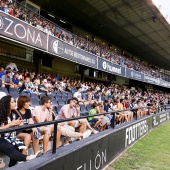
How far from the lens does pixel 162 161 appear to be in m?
5.06

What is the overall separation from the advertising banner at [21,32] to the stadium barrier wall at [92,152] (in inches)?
216

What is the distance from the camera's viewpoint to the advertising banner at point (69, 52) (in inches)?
434

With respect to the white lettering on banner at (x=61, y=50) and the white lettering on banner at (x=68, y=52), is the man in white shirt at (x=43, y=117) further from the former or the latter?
the white lettering on banner at (x=68, y=52)

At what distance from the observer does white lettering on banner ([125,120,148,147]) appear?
6343 mm

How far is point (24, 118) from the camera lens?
12.0 feet

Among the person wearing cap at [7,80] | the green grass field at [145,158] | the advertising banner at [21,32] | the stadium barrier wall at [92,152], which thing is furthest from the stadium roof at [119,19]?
the green grass field at [145,158]

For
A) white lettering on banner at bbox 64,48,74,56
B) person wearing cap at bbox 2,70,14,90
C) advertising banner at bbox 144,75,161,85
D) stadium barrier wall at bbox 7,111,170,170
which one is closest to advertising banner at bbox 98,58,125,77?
white lettering on banner at bbox 64,48,74,56

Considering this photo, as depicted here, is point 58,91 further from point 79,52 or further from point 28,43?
point 79,52

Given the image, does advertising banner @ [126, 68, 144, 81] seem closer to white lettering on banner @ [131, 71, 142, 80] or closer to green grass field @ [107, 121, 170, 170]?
white lettering on banner @ [131, 71, 142, 80]

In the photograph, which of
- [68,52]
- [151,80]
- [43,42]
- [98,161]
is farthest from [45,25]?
[151,80]

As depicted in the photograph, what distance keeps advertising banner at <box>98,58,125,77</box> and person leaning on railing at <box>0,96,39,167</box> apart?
520 inches

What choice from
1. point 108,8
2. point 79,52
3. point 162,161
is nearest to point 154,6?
point 108,8

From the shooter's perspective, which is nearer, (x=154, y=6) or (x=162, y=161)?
(x=162, y=161)

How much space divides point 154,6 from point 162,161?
521 inches
